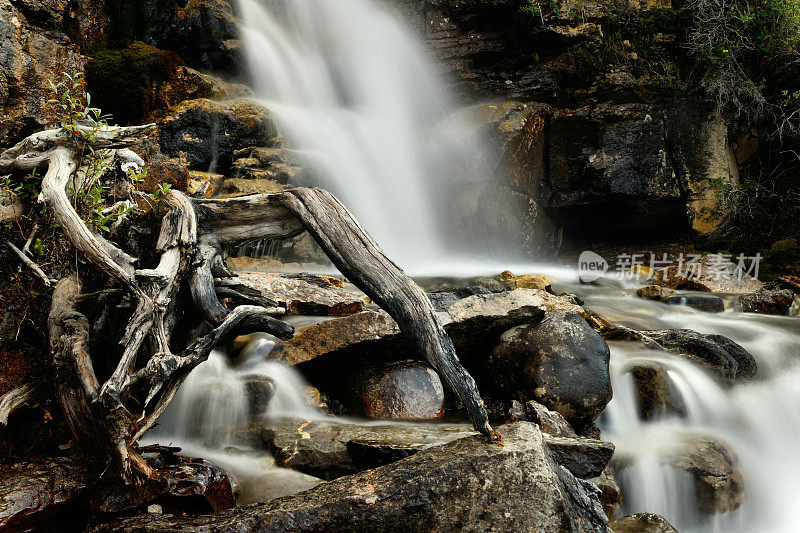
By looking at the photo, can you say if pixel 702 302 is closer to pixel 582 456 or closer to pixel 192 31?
pixel 582 456

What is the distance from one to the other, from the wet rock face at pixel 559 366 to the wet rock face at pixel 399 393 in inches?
28.1

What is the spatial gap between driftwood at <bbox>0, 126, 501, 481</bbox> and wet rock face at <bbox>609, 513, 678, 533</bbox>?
1.31m

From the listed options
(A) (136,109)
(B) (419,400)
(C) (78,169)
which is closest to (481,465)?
(B) (419,400)

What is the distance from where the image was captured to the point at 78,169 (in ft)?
11.1

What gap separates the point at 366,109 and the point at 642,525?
37.1 ft

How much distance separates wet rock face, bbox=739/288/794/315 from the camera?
7.96 m

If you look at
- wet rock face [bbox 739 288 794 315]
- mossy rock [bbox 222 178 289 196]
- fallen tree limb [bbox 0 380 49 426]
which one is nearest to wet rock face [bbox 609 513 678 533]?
fallen tree limb [bbox 0 380 49 426]

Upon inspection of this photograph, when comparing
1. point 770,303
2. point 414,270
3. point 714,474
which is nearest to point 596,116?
point 770,303

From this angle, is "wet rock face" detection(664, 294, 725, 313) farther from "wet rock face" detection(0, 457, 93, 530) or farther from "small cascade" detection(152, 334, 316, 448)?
"wet rock face" detection(0, 457, 93, 530)

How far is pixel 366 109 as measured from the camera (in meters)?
12.7

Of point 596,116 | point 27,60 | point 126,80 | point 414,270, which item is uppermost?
point 596,116

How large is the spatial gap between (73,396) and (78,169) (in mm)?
1502

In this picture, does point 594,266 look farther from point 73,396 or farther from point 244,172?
point 73,396

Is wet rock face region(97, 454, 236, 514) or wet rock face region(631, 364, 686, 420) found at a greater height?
wet rock face region(97, 454, 236, 514)
